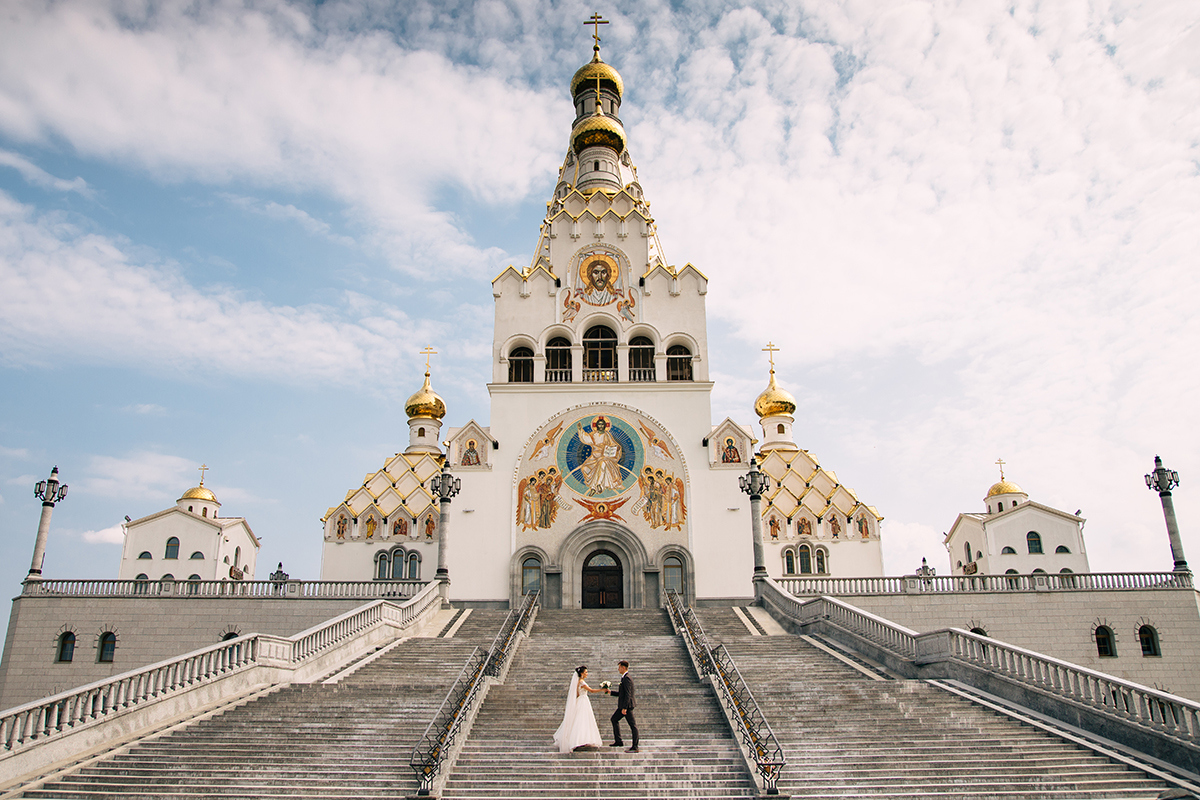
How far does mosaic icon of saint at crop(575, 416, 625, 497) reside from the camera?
93.4ft

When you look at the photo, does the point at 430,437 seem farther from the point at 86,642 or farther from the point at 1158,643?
the point at 1158,643

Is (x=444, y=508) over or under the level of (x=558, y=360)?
under

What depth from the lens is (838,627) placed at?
61.5 ft

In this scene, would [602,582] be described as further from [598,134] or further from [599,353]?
[598,134]

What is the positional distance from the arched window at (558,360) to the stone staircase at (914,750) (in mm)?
16914

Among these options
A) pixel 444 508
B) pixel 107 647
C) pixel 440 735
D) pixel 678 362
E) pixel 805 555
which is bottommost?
pixel 440 735

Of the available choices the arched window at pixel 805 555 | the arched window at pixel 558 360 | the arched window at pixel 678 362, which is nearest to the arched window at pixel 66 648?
the arched window at pixel 558 360

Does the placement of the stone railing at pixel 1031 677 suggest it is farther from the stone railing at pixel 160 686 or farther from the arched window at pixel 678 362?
the arched window at pixel 678 362

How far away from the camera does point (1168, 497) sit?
24422mm

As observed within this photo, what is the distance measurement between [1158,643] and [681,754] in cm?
1974

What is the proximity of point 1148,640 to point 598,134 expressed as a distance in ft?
93.9

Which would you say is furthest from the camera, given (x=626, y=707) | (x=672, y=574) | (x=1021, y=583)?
(x=672, y=574)

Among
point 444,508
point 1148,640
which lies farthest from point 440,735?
point 1148,640

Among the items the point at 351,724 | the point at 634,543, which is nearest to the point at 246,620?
the point at 634,543
